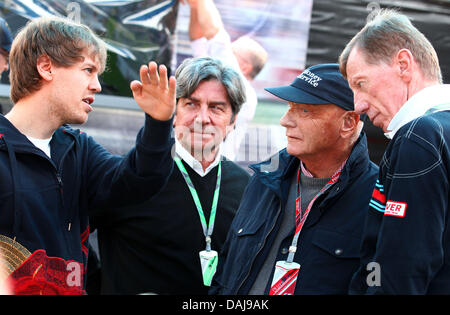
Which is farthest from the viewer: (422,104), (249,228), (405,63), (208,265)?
(208,265)

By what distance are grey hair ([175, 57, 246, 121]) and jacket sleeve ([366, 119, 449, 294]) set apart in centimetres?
141

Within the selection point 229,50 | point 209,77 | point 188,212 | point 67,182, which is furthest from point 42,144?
point 229,50

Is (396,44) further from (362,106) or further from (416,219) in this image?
(416,219)

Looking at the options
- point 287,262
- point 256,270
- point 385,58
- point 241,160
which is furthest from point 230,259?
point 241,160

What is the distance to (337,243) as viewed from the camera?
182cm

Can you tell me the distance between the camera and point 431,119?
1451 millimetres

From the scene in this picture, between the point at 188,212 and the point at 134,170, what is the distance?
1.78 ft

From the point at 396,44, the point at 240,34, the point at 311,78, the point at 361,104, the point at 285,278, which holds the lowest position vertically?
the point at 285,278

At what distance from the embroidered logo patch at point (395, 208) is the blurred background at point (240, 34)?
6.33 ft

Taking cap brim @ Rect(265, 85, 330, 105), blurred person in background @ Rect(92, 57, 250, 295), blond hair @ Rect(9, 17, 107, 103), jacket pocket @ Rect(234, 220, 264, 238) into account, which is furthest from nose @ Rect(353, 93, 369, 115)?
blond hair @ Rect(9, 17, 107, 103)

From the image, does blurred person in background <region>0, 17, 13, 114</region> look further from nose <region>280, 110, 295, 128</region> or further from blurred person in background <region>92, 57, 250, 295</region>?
nose <region>280, 110, 295, 128</region>

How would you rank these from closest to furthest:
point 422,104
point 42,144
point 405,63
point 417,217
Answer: point 417,217, point 422,104, point 405,63, point 42,144

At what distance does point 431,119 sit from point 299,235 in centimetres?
72

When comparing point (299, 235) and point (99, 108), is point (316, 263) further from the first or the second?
point (99, 108)
